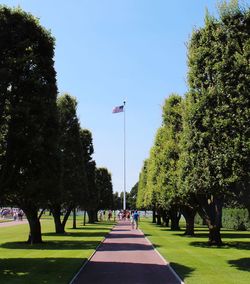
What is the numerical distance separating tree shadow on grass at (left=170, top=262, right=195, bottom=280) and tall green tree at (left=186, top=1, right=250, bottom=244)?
9.73 feet

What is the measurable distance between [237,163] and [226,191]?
4.41ft

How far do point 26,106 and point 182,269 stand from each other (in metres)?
8.00

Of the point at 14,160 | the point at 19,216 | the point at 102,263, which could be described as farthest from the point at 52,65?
the point at 19,216

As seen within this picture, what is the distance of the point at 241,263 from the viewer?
65.7 ft

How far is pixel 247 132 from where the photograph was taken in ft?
58.1

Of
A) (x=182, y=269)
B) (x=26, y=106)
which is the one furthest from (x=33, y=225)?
(x=182, y=269)

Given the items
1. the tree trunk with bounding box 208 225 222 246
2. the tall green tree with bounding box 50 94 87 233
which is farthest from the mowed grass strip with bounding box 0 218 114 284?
the tall green tree with bounding box 50 94 87 233

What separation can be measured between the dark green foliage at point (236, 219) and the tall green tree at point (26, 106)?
3682 centimetres

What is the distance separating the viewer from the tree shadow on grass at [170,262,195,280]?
54.8 ft

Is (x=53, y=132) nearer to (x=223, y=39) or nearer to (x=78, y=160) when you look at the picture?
(x=223, y=39)

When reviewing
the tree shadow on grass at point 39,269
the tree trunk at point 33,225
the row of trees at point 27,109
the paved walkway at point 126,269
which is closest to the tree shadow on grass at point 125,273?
A: the paved walkway at point 126,269

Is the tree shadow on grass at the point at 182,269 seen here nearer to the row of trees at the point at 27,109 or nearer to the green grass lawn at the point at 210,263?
the green grass lawn at the point at 210,263

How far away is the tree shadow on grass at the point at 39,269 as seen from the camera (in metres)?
15.7

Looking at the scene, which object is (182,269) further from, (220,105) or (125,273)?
(220,105)
